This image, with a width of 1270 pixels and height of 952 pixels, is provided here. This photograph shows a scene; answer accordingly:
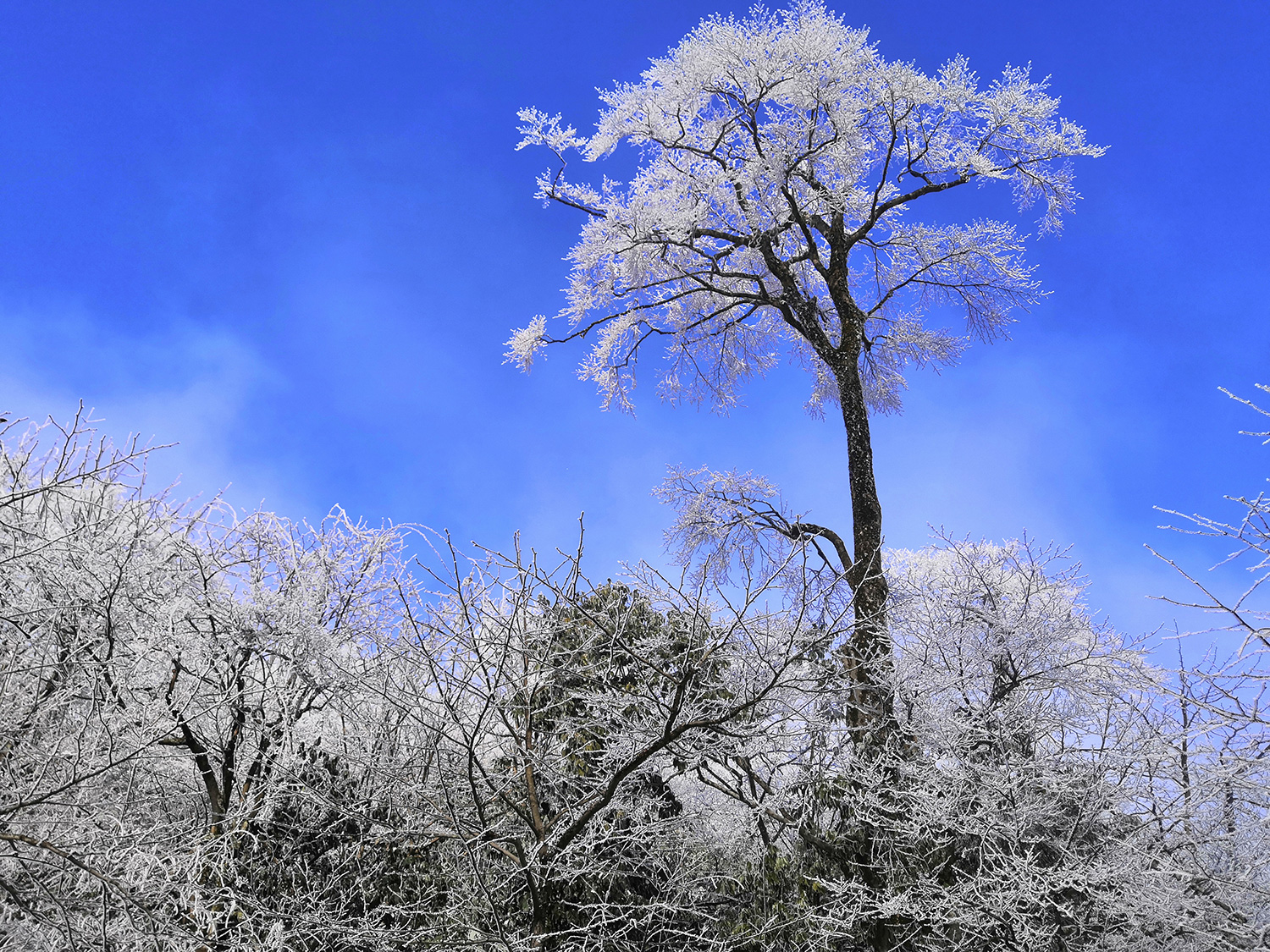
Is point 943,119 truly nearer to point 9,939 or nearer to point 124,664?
point 124,664

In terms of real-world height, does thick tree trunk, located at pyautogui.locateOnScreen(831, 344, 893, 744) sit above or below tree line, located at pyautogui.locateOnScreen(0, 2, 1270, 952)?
above

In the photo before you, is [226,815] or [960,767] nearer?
[226,815]

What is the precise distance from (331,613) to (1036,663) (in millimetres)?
4764

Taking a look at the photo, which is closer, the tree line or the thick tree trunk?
the tree line

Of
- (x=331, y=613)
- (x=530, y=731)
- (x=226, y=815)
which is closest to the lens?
(x=530, y=731)

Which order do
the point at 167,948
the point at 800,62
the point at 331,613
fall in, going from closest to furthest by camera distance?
1. the point at 167,948
2. the point at 331,613
3. the point at 800,62

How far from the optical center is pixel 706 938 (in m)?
5.44

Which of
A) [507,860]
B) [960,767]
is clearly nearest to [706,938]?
[507,860]

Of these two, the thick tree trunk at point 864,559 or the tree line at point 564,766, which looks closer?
the tree line at point 564,766

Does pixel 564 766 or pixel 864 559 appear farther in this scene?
pixel 864 559

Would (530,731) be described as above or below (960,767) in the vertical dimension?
below

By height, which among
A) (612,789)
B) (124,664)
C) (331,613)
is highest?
(331,613)

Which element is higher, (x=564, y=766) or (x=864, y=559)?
(x=864, y=559)

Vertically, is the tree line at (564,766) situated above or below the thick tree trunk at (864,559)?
below
